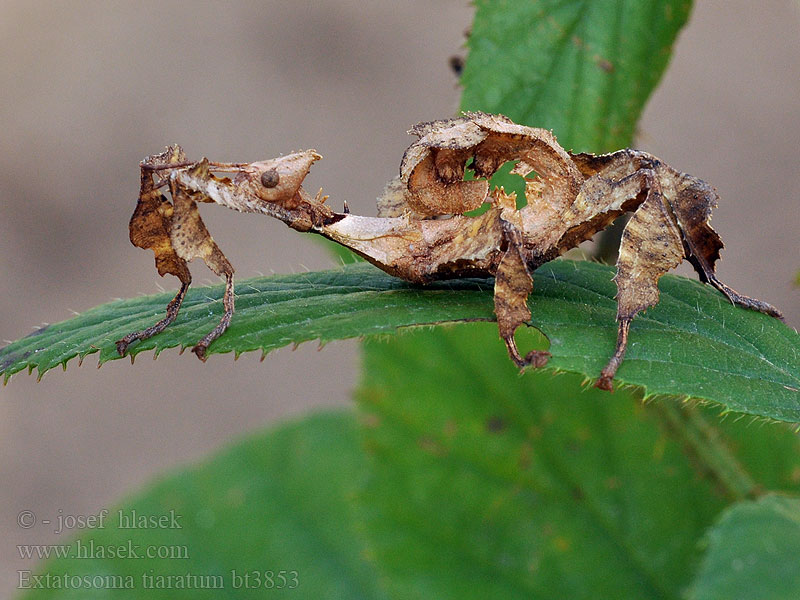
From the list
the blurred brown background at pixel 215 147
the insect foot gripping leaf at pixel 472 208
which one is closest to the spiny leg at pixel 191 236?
the insect foot gripping leaf at pixel 472 208

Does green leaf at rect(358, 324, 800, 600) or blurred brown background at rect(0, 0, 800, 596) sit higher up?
blurred brown background at rect(0, 0, 800, 596)

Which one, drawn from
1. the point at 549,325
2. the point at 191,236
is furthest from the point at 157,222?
the point at 549,325

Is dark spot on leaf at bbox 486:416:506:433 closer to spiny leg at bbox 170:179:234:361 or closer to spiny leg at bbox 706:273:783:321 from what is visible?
spiny leg at bbox 706:273:783:321

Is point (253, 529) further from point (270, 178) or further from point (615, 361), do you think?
point (615, 361)

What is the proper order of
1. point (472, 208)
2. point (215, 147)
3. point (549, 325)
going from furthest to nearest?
point (215, 147), point (472, 208), point (549, 325)

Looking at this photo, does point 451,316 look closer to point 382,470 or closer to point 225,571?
point 382,470

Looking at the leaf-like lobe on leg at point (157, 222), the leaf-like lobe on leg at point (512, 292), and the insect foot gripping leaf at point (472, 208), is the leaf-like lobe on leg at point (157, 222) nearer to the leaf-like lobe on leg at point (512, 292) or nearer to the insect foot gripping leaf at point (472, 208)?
the insect foot gripping leaf at point (472, 208)

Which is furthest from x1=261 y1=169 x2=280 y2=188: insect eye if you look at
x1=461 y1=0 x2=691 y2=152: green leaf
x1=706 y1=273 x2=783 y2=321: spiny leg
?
x1=706 y1=273 x2=783 y2=321: spiny leg
